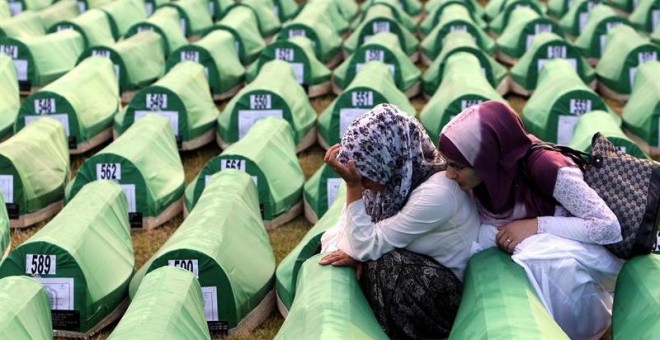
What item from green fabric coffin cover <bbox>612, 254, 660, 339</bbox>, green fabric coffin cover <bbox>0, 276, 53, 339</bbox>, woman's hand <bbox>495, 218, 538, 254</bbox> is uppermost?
woman's hand <bbox>495, 218, 538, 254</bbox>

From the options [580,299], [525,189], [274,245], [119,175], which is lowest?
[274,245]

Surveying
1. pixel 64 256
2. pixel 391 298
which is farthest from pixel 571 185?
pixel 64 256

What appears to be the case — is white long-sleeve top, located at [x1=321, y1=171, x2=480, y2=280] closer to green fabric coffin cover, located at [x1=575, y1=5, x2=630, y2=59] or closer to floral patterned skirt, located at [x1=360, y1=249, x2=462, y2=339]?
floral patterned skirt, located at [x1=360, y1=249, x2=462, y2=339]

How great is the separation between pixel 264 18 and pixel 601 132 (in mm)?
5640

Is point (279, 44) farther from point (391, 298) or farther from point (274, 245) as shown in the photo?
point (391, 298)

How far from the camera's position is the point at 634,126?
22.9 feet

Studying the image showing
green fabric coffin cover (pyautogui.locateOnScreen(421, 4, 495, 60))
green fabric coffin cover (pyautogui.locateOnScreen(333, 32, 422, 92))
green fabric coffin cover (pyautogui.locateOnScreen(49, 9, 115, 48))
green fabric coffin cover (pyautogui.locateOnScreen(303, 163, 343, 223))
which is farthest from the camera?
green fabric coffin cover (pyautogui.locateOnScreen(421, 4, 495, 60))

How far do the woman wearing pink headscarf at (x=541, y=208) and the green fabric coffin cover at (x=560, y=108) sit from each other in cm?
305

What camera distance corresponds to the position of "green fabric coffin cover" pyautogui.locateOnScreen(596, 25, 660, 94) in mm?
8109

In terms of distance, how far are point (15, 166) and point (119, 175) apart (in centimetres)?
59

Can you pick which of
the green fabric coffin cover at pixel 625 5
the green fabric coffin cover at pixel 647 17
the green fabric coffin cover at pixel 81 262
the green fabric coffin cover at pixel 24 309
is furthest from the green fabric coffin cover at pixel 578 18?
the green fabric coffin cover at pixel 24 309

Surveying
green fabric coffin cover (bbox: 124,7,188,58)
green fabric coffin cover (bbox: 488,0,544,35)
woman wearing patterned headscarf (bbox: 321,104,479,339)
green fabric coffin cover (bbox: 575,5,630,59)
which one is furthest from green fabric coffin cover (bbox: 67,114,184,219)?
green fabric coffin cover (bbox: 488,0,544,35)

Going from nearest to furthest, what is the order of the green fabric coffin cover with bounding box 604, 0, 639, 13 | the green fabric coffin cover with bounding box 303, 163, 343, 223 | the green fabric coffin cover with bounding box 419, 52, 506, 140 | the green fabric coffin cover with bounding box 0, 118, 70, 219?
the green fabric coffin cover with bounding box 0, 118, 70, 219 → the green fabric coffin cover with bounding box 303, 163, 343, 223 → the green fabric coffin cover with bounding box 419, 52, 506, 140 → the green fabric coffin cover with bounding box 604, 0, 639, 13

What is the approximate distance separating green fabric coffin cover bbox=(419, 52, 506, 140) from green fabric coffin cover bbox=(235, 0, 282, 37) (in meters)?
3.31
